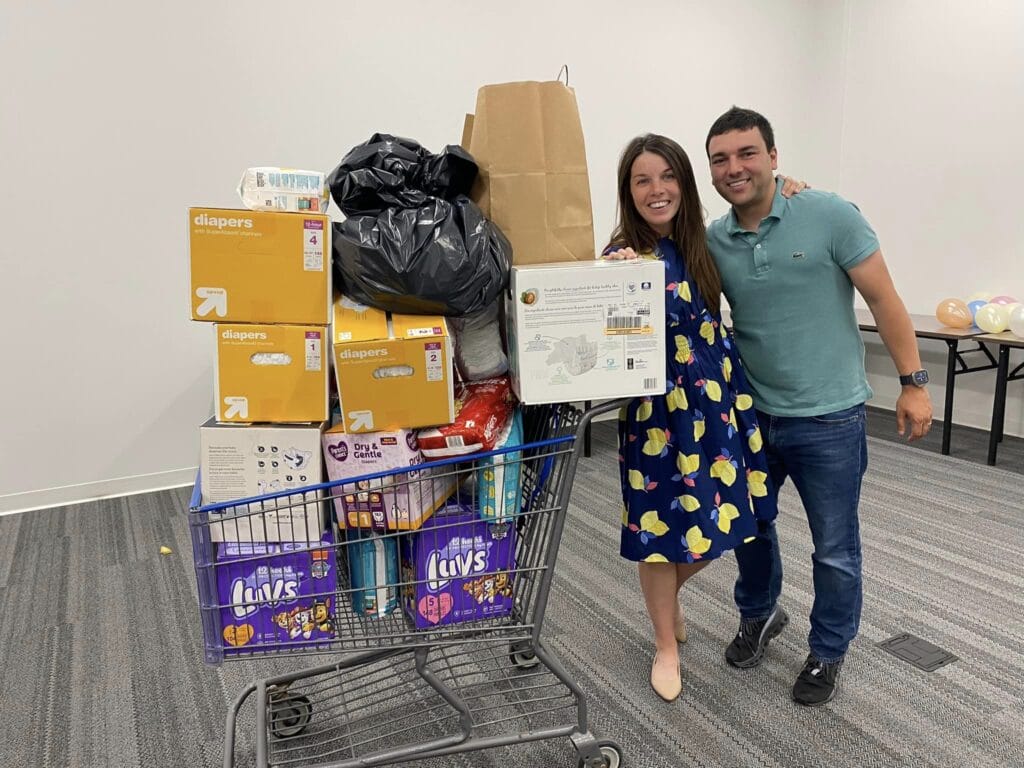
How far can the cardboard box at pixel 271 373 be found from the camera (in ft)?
4.97

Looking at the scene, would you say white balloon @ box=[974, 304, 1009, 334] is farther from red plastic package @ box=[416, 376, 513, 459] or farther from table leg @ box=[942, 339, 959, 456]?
red plastic package @ box=[416, 376, 513, 459]

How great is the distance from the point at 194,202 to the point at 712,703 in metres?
3.37

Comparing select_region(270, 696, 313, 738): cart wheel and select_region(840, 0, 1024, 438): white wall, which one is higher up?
select_region(840, 0, 1024, 438): white wall

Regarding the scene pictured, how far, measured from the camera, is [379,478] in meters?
1.54

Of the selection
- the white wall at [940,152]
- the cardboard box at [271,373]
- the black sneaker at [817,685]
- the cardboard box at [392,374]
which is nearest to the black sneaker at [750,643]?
the black sneaker at [817,685]

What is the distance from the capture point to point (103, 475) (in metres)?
3.89

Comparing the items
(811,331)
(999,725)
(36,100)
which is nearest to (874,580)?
(999,725)

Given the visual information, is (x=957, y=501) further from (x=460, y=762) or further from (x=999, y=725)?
(x=460, y=762)

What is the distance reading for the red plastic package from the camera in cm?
155

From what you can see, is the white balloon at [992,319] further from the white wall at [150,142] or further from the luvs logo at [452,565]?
the luvs logo at [452,565]

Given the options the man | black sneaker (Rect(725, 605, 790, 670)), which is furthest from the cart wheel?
the man

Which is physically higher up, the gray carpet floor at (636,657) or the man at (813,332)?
the man at (813,332)

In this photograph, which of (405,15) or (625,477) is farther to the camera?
(405,15)

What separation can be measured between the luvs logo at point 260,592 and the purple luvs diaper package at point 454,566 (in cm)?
24
